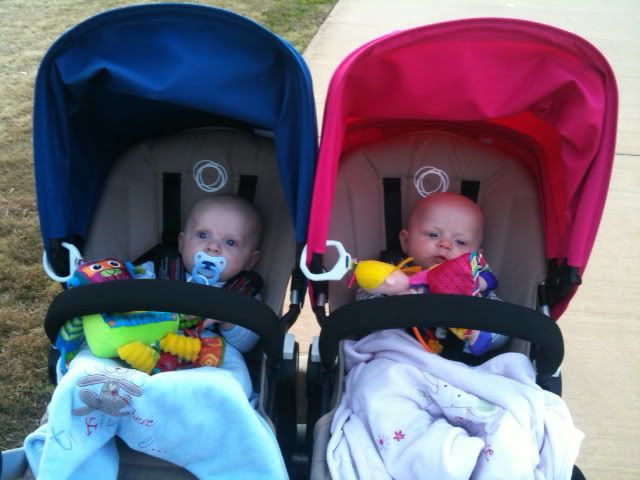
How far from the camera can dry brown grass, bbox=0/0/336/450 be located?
2039 mm

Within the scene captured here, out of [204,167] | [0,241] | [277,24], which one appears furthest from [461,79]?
[277,24]

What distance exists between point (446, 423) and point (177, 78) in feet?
3.25

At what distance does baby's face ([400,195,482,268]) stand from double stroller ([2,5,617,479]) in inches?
4.0

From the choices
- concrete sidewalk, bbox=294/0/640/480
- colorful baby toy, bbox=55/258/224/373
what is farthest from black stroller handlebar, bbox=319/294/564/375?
concrete sidewalk, bbox=294/0/640/480

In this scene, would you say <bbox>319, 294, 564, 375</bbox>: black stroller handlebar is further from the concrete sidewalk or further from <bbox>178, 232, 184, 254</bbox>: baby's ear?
the concrete sidewalk

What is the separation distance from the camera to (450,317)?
1.21 m

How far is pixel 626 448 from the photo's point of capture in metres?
1.92

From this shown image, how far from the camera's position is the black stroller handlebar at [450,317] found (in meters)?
1.21

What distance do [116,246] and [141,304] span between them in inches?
24.1

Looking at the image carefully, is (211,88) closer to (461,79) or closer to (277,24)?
(461,79)

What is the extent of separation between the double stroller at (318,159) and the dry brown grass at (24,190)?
Answer: 68 centimetres

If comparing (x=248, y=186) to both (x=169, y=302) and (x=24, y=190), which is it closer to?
(x=169, y=302)

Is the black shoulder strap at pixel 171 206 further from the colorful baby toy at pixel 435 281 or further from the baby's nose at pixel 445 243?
the baby's nose at pixel 445 243

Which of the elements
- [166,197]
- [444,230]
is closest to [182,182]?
[166,197]
